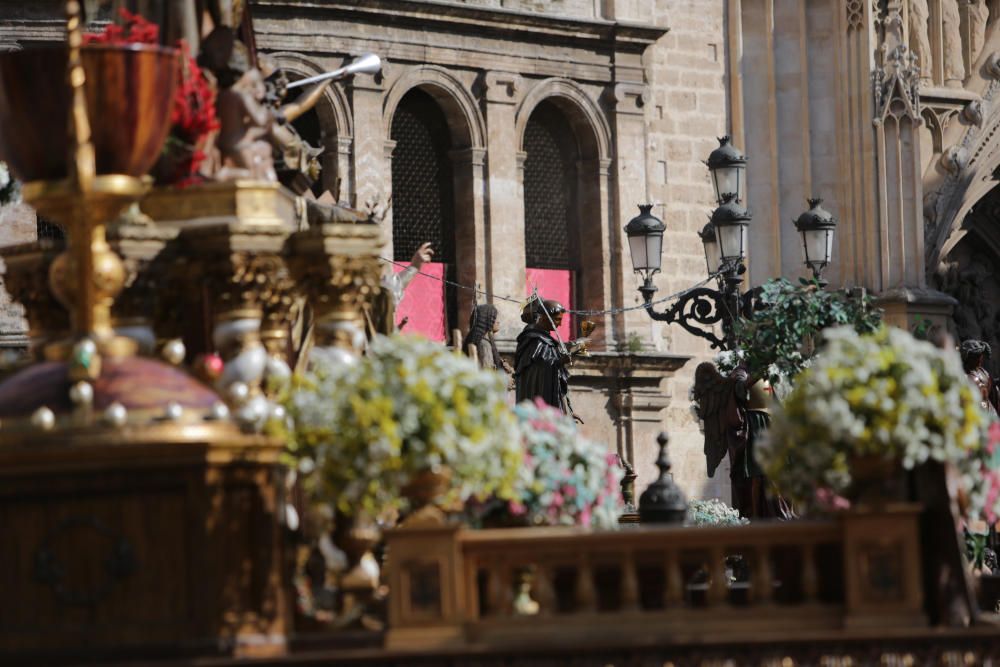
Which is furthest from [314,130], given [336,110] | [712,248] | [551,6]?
[712,248]

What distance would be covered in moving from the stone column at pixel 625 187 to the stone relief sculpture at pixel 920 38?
6.13 m

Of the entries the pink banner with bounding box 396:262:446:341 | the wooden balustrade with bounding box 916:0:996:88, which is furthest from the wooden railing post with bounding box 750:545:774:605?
the wooden balustrade with bounding box 916:0:996:88

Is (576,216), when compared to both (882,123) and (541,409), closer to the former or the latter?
(882,123)

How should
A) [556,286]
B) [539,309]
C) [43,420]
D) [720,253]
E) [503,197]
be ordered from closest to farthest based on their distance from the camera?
[43,420] < [539,309] < [720,253] < [503,197] < [556,286]

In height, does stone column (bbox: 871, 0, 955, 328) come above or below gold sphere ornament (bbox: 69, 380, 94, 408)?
above

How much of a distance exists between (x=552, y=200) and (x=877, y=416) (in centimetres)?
2690

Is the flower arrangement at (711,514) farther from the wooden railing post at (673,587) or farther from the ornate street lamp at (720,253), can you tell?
the wooden railing post at (673,587)

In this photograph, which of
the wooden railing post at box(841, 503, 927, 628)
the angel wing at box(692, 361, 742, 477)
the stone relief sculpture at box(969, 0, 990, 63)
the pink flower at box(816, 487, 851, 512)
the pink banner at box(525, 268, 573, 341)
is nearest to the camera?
the wooden railing post at box(841, 503, 927, 628)

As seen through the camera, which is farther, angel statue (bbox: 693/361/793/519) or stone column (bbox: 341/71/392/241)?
stone column (bbox: 341/71/392/241)

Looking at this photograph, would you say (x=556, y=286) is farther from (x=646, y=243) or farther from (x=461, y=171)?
(x=646, y=243)

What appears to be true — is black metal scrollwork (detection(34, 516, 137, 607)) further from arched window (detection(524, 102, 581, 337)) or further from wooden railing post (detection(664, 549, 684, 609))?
arched window (detection(524, 102, 581, 337))

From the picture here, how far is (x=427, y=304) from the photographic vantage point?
1350 inches

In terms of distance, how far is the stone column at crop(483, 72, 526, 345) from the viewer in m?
34.6

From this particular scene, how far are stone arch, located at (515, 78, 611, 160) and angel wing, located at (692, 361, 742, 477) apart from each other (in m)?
12.5
